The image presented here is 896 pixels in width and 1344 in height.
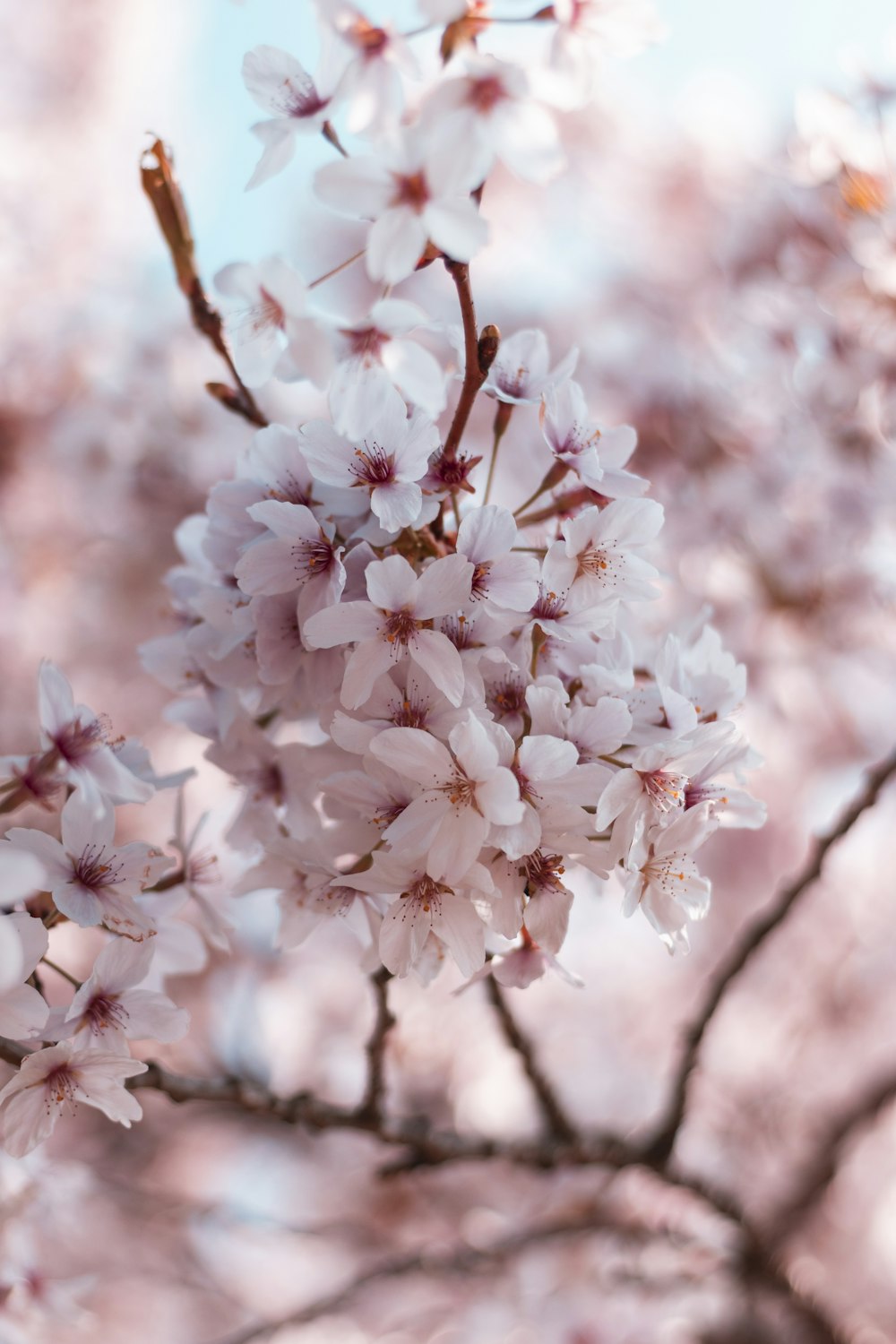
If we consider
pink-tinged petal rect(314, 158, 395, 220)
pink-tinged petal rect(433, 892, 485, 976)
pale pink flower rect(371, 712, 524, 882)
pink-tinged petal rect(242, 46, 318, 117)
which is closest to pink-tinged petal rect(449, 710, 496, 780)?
pale pink flower rect(371, 712, 524, 882)

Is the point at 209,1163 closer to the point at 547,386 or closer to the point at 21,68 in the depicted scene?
the point at 547,386

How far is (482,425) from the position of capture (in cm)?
294

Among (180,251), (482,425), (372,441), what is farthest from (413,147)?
(482,425)

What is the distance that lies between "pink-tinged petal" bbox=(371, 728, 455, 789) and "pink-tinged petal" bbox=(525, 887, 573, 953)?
0.38 feet

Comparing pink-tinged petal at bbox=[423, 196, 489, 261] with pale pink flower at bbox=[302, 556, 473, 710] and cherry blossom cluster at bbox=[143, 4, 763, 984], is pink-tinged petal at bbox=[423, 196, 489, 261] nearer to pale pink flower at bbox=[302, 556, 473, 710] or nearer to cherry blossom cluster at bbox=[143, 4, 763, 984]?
cherry blossom cluster at bbox=[143, 4, 763, 984]

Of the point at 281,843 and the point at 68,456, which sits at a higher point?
the point at 281,843

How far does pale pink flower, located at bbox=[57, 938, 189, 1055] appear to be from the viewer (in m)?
0.69

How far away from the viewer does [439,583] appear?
67 centimetres

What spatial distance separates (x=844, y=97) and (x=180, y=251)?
1.16 metres

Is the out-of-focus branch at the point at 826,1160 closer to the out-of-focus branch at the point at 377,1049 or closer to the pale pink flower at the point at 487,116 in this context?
the out-of-focus branch at the point at 377,1049

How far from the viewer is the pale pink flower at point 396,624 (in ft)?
2.17

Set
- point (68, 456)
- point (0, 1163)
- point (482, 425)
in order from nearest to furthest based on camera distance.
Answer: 1. point (0, 1163)
2. point (68, 456)
3. point (482, 425)

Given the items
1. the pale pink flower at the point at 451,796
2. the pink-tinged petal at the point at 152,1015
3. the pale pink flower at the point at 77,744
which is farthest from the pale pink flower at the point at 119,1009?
the pale pink flower at the point at 451,796

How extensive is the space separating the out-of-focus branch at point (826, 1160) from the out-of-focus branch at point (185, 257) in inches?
53.9
